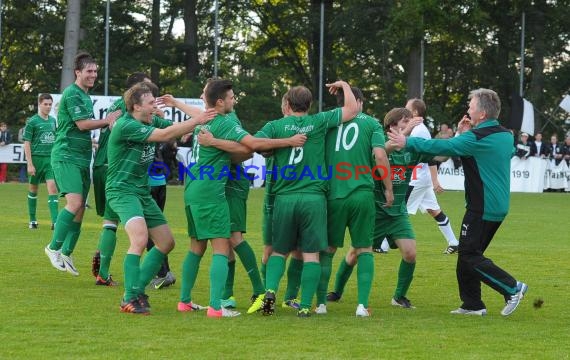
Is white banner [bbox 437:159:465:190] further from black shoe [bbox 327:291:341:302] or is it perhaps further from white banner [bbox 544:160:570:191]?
black shoe [bbox 327:291:341:302]

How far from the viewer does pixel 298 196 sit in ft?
27.5

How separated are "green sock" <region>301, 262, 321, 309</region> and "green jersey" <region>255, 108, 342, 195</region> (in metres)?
0.61

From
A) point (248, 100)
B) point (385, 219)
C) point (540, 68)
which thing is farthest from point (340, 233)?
point (540, 68)

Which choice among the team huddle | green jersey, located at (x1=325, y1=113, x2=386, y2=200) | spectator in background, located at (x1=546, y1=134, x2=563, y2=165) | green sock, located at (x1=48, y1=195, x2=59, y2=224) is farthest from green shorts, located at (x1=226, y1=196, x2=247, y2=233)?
spectator in background, located at (x1=546, y1=134, x2=563, y2=165)

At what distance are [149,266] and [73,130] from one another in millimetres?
2774

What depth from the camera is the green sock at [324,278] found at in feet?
28.5

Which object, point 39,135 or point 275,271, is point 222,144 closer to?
point 275,271

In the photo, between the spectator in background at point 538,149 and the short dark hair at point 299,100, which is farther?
the spectator in background at point 538,149

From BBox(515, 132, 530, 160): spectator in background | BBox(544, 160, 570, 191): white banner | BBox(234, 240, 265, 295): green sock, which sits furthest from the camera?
BBox(544, 160, 570, 191): white banner

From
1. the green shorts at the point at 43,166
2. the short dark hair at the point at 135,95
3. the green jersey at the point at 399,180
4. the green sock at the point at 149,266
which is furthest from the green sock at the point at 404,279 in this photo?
the green shorts at the point at 43,166

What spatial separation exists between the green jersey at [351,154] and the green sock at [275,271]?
2.23 ft

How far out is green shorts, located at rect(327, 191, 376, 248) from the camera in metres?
8.57

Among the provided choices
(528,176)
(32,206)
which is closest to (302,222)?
(32,206)

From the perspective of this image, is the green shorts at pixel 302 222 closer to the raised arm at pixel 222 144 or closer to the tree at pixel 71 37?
the raised arm at pixel 222 144
